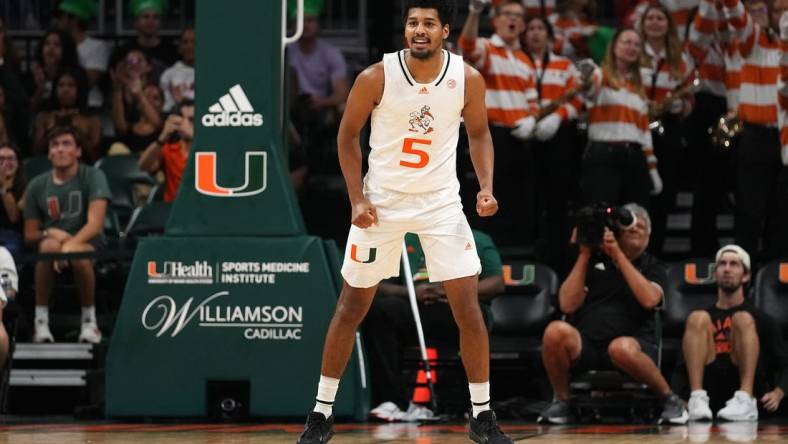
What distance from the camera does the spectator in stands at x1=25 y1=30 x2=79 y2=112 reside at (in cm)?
1242

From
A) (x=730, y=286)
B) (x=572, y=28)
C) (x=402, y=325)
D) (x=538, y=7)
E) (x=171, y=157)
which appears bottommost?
(x=402, y=325)

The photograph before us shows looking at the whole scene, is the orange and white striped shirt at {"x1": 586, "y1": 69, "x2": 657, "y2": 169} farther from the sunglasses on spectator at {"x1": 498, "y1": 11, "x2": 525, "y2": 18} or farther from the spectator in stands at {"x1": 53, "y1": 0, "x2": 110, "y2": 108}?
the spectator in stands at {"x1": 53, "y1": 0, "x2": 110, "y2": 108}

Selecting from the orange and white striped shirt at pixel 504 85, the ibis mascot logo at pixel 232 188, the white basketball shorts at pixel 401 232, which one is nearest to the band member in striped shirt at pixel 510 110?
the orange and white striped shirt at pixel 504 85

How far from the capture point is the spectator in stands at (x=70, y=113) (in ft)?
38.5

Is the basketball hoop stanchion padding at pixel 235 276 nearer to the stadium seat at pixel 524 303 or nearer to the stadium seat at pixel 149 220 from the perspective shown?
the stadium seat at pixel 524 303

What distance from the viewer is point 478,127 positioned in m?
6.68

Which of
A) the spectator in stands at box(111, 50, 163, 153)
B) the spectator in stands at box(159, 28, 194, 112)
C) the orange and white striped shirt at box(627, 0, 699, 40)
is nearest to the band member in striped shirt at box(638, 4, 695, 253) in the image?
the orange and white striped shirt at box(627, 0, 699, 40)

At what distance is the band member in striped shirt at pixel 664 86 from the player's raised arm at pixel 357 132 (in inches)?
179

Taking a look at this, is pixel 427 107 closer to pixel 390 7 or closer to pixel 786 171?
pixel 786 171

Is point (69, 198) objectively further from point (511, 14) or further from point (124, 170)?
point (511, 14)

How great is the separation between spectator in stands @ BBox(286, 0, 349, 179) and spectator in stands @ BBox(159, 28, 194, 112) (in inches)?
32.0

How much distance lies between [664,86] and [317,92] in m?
2.91

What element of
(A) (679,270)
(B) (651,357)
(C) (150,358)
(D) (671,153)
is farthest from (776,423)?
(C) (150,358)

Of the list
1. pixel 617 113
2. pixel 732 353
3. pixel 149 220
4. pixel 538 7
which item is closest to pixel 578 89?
pixel 617 113
